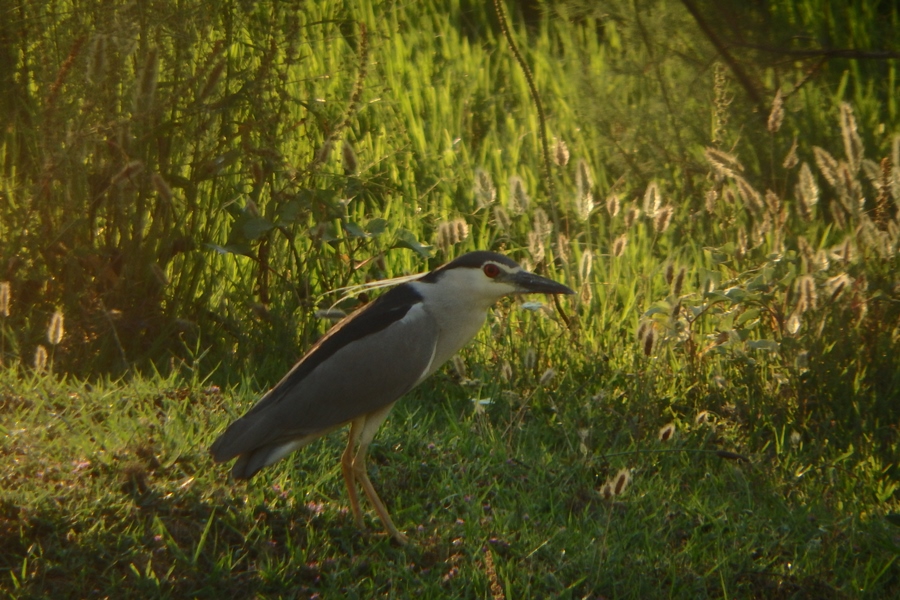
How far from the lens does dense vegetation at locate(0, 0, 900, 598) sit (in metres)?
3.81

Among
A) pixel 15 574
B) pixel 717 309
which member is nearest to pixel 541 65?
pixel 717 309

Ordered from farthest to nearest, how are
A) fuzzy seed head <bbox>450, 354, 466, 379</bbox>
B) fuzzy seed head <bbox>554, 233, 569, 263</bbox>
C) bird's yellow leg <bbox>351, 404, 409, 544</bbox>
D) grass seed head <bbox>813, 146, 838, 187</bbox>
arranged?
fuzzy seed head <bbox>554, 233, 569, 263</bbox> < grass seed head <bbox>813, 146, 838, 187</bbox> < fuzzy seed head <bbox>450, 354, 466, 379</bbox> < bird's yellow leg <bbox>351, 404, 409, 544</bbox>

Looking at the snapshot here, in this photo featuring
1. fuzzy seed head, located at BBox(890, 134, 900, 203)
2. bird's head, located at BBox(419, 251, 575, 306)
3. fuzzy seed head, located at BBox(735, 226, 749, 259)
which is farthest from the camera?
fuzzy seed head, located at BBox(735, 226, 749, 259)

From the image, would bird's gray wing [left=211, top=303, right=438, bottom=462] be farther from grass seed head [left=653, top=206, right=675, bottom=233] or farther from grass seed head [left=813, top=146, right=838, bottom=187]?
grass seed head [left=813, top=146, right=838, bottom=187]

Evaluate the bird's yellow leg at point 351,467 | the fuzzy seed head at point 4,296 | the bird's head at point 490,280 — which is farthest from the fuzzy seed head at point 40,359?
the bird's head at point 490,280

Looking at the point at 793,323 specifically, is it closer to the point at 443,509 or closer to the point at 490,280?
the point at 490,280

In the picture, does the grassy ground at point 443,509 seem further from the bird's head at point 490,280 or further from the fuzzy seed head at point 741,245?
the fuzzy seed head at point 741,245

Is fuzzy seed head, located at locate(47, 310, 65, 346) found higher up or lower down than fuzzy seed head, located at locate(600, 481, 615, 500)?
higher up

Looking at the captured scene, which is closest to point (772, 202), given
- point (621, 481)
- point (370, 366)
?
point (621, 481)

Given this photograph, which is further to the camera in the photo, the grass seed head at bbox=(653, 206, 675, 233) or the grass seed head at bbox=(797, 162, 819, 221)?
the grass seed head at bbox=(653, 206, 675, 233)

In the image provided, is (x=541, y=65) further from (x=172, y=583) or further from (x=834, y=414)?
(x=172, y=583)

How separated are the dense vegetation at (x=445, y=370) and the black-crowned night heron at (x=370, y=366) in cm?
22

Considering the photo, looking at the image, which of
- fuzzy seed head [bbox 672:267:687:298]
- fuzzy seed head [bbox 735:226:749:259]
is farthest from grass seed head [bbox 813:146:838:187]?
fuzzy seed head [bbox 672:267:687:298]

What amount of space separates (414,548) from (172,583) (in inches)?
31.7
